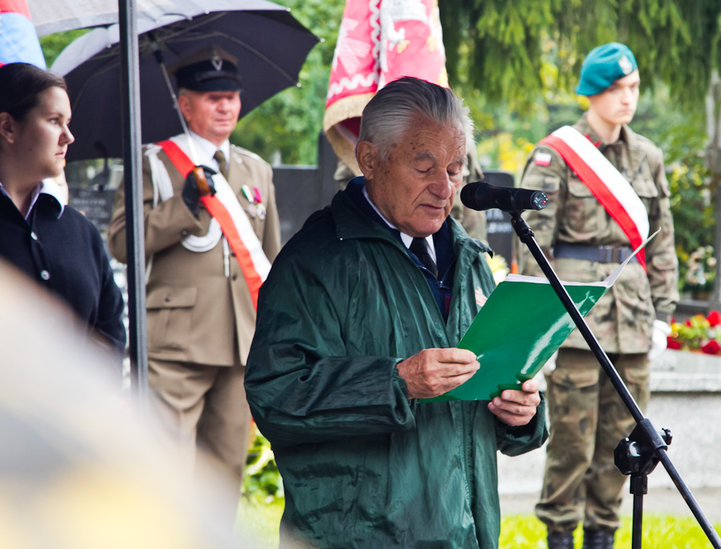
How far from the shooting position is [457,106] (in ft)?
9.26

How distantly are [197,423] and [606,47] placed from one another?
2636mm

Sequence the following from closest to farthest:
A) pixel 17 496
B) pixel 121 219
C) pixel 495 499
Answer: pixel 17 496 < pixel 495 499 < pixel 121 219

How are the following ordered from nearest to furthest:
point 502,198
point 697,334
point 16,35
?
point 502,198 → point 16,35 → point 697,334

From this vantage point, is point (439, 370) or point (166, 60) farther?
point (166, 60)

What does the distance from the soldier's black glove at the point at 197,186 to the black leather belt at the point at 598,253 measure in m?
1.75

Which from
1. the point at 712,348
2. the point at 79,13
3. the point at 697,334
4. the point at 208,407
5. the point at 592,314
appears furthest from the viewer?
the point at 697,334

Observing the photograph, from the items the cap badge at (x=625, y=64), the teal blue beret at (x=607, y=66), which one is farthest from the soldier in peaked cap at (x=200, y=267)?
the cap badge at (x=625, y=64)

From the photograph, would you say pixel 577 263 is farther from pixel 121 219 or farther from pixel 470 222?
pixel 121 219

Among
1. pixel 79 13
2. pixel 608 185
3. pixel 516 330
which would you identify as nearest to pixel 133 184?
pixel 79 13

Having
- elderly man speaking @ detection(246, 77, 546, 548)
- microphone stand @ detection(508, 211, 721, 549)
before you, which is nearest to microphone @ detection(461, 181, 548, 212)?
microphone stand @ detection(508, 211, 721, 549)

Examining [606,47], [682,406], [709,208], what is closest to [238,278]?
[606,47]

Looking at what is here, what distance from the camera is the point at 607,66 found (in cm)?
516

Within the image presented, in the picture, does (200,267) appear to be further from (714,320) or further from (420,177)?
(714,320)

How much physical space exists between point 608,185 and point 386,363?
2.70 m
